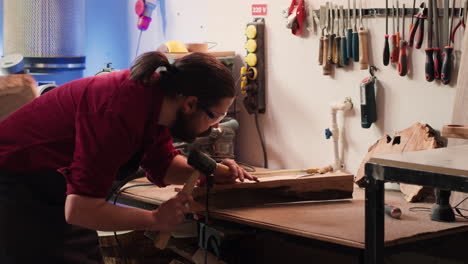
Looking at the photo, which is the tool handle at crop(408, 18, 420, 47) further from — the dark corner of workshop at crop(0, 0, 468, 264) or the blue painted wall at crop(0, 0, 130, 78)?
the blue painted wall at crop(0, 0, 130, 78)

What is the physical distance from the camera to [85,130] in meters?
1.83

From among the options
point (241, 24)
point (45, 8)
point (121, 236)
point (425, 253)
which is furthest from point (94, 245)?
Answer: point (45, 8)

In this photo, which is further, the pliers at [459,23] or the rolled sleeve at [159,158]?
the pliers at [459,23]

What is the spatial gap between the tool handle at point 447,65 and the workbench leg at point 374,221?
38.1 inches

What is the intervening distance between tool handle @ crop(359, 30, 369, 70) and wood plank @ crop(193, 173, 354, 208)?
58cm

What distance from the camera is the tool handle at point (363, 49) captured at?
2.84m

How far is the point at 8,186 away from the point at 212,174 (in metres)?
0.71

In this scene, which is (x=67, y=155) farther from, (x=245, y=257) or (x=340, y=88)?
(x=340, y=88)

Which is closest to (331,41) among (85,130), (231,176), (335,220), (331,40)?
(331,40)

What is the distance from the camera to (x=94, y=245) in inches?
87.6

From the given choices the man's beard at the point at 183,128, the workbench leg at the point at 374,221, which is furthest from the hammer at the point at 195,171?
the workbench leg at the point at 374,221

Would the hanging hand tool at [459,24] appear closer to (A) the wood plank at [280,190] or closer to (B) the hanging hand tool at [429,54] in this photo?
(B) the hanging hand tool at [429,54]

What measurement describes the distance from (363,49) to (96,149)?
1.47m

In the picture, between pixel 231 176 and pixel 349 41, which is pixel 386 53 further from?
pixel 231 176
